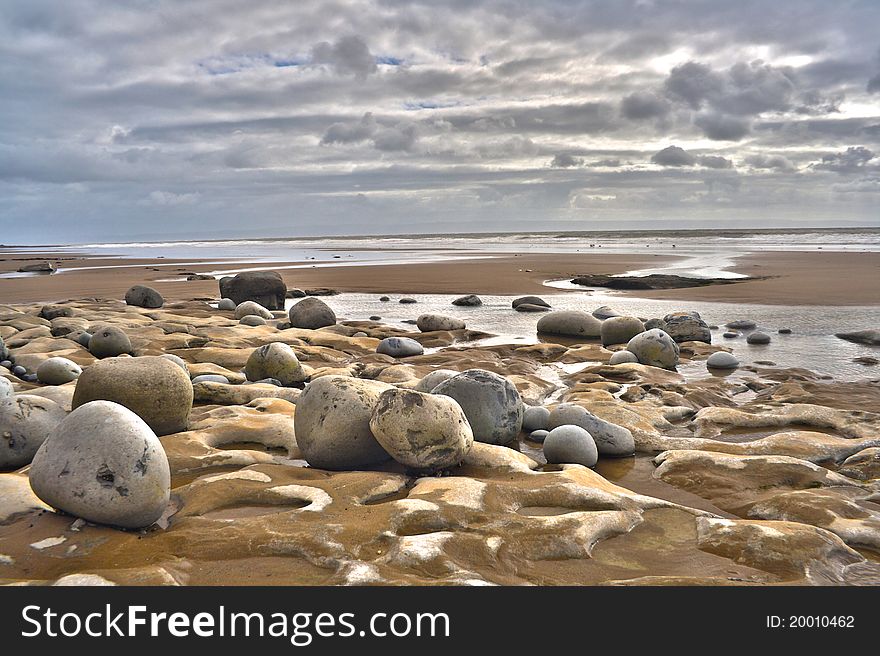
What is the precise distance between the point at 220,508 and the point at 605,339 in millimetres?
9310

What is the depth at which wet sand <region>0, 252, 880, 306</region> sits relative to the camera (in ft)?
63.0

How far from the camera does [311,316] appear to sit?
45.5 feet

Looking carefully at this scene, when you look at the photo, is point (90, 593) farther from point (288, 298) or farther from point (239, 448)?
point (288, 298)

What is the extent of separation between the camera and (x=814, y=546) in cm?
390

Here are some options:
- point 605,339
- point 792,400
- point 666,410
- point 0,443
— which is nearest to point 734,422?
point 666,410

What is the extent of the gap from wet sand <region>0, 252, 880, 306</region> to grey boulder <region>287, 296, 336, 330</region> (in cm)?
775

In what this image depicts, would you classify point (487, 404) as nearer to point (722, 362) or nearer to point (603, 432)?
point (603, 432)

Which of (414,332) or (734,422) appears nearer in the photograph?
(734,422)

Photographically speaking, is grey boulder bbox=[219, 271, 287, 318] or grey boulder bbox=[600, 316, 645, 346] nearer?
grey boulder bbox=[600, 316, 645, 346]

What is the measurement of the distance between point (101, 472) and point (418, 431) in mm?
2258

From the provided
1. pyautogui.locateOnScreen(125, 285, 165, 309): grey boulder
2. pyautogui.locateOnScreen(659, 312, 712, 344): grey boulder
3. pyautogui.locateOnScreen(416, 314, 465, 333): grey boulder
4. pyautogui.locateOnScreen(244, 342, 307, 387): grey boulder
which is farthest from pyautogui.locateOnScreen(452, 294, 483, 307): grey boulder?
pyautogui.locateOnScreen(244, 342, 307, 387): grey boulder

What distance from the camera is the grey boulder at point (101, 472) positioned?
151 inches

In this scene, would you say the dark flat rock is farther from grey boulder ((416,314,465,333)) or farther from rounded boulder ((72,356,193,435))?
rounded boulder ((72,356,193,435))

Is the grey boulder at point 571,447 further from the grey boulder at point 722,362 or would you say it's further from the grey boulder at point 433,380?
the grey boulder at point 722,362
